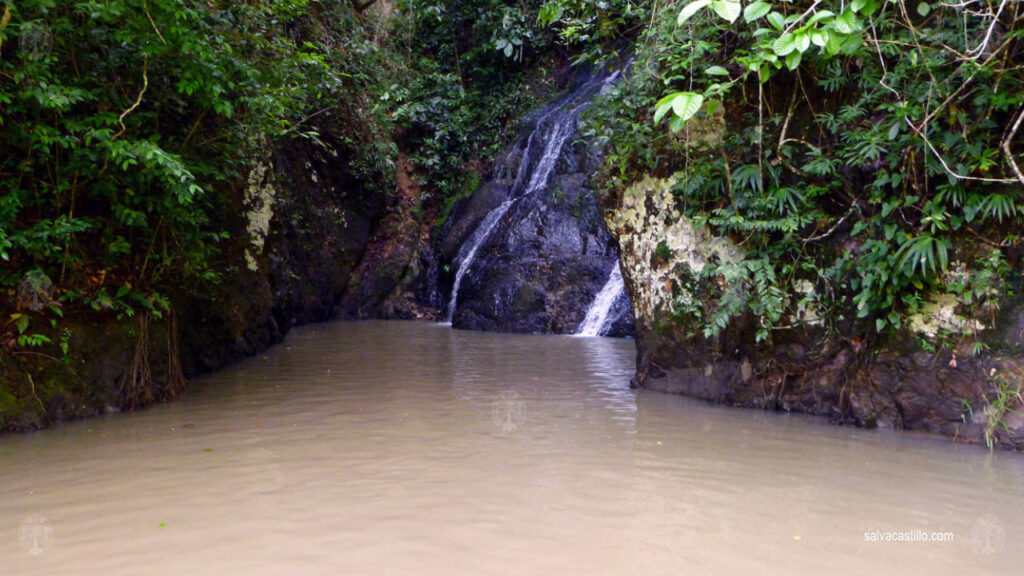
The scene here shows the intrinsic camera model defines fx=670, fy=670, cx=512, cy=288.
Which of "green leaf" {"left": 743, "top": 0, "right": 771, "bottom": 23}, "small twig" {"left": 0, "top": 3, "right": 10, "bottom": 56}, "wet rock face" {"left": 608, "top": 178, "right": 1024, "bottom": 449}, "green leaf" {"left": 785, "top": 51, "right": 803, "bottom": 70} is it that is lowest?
"wet rock face" {"left": 608, "top": 178, "right": 1024, "bottom": 449}

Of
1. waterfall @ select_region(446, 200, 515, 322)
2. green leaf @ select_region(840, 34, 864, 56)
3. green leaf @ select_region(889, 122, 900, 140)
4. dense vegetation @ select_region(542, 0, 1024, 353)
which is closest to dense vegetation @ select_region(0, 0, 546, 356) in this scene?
dense vegetation @ select_region(542, 0, 1024, 353)

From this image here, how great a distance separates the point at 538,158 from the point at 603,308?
438cm

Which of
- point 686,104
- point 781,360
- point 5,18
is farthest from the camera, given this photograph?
point 781,360

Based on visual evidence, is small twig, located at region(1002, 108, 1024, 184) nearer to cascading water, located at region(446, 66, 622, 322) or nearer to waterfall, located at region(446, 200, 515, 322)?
cascading water, located at region(446, 66, 622, 322)

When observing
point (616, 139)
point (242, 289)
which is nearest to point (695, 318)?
point (616, 139)

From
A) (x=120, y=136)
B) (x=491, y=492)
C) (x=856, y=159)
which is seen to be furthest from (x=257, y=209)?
(x=856, y=159)

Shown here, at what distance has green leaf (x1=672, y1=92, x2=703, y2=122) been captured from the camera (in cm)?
244

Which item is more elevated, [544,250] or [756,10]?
[756,10]

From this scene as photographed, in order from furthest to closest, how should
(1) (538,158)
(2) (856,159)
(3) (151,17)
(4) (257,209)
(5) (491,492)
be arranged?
(1) (538,158), (4) (257,209), (2) (856,159), (3) (151,17), (5) (491,492)

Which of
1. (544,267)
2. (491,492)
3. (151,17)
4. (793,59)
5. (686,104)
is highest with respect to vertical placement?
(151,17)

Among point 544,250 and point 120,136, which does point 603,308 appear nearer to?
point 544,250

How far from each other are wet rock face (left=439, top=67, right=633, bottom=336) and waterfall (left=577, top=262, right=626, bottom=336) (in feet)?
0.36

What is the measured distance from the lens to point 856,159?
18.1 feet

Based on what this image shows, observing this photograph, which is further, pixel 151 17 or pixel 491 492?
pixel 151 17
